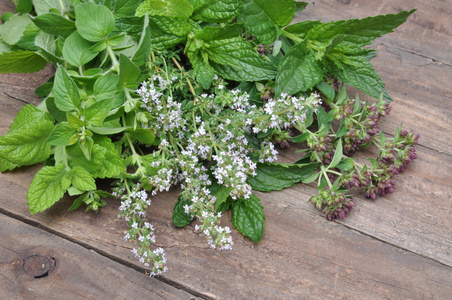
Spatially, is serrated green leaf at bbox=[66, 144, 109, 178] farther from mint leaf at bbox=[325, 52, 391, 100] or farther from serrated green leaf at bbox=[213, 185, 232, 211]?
mint leaf at bbox=[325, 52, 391, 100]

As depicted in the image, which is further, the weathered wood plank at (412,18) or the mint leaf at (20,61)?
the weathered wood plank at (412,18)

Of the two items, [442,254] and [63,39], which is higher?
[63,39]

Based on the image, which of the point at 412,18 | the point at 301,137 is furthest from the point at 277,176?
the point at 412,18

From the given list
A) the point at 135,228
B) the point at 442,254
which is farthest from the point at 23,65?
the point at 442,254

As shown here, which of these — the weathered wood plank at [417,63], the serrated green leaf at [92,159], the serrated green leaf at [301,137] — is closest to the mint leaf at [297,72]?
the serrated green leaf at [301,137]

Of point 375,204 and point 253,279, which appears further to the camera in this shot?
point 375,204

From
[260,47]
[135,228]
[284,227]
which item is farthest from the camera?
Result: [260,47]

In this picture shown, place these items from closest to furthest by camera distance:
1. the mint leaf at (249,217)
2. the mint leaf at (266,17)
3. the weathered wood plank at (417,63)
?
1. the mint leaf at (249,217)
2. the mint leaf at (266,17)
3. the weathered wood plank at (417,63)

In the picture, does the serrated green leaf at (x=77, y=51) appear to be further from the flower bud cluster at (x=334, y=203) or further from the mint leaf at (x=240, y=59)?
the flower bud cluster at (x=334, y=203)

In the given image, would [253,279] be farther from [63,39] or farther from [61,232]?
[63,39]
